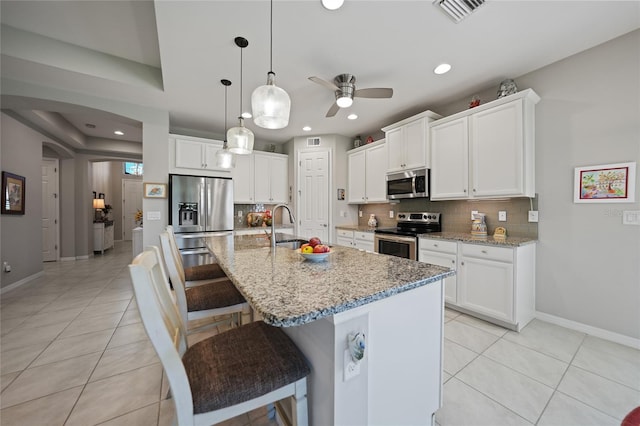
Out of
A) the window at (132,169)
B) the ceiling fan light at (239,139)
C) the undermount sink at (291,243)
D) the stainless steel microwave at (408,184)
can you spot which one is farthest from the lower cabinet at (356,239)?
the window at (132,169)

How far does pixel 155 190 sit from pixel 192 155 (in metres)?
0.78

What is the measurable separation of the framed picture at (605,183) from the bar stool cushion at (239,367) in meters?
2.99

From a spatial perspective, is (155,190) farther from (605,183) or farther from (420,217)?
(605,183)

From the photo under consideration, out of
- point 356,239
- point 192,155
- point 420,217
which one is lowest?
point 356,239

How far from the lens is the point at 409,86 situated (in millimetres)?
2865

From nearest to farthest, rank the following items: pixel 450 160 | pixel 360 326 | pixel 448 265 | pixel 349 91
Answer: pixel 360 326, pixel 349 91, pixel 448 265, pixel 450 160

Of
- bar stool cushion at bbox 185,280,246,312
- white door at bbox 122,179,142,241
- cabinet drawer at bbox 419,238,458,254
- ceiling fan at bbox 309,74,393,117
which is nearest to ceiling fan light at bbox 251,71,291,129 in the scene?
ceiling fan at bbox 309,74,393,117

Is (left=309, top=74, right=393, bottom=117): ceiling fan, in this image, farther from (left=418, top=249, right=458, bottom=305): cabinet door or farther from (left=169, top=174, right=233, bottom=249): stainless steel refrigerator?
(left=169, top=174, right=233, bottom=249): stainless steel refrigerator

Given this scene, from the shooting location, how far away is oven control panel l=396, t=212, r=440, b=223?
346 centimetres

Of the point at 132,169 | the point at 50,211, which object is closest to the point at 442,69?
the point at 50,211

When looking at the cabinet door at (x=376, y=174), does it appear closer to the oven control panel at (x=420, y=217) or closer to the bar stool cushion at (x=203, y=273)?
the oven control panel at (x=420, y=217)

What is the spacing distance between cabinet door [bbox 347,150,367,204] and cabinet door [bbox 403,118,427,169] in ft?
3.12

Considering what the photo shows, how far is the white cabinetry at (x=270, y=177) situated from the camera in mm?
4645

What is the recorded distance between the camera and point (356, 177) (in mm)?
4469
